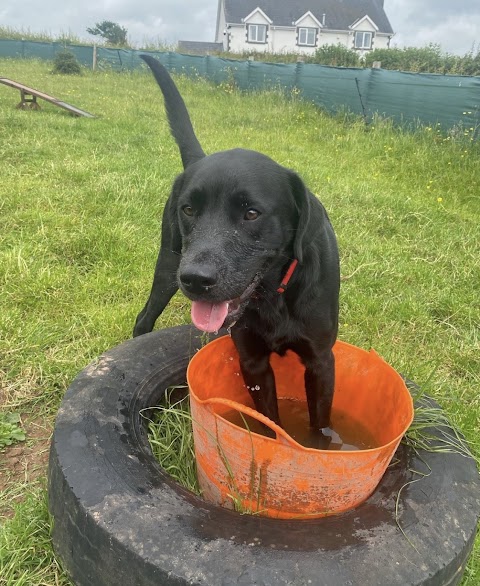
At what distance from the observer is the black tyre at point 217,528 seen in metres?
1.44

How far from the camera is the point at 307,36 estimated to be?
5094cm

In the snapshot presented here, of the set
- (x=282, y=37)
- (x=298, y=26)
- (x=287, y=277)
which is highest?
(x=298, y=26)

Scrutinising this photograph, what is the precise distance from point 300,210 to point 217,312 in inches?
21.4

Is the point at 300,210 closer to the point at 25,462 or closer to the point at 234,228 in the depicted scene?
the point at 234,228

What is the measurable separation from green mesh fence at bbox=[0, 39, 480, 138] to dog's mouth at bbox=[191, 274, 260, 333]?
21.4ft

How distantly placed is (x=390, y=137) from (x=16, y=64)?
17.5 meters

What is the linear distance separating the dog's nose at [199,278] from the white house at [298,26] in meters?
52.7

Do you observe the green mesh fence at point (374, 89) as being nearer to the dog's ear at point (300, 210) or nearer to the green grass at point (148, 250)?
the green grass at point (148, 250)

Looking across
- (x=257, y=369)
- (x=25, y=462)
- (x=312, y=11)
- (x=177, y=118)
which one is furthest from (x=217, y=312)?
(x=312, y=11)

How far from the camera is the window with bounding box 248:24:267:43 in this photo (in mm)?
49959

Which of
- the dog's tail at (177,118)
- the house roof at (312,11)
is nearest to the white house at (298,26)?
the house roof at (312,11)

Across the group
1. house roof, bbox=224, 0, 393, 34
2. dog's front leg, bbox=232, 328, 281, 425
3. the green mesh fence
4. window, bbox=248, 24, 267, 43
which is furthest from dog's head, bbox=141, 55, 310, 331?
house roof, bbox=224, 0, 393, 34

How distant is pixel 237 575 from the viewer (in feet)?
4.62

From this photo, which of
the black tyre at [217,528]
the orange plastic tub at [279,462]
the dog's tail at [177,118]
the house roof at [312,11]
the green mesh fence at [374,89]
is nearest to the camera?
the black tyre at [217,528]
